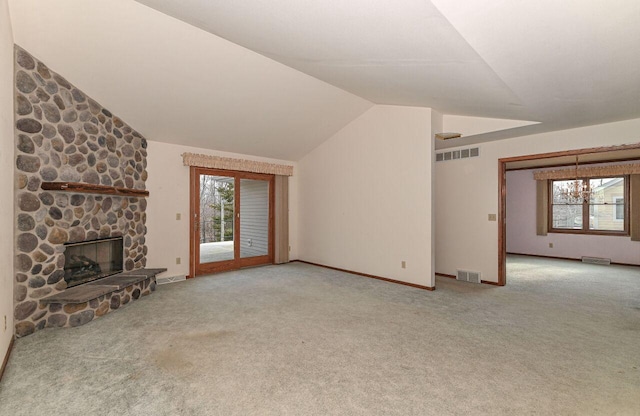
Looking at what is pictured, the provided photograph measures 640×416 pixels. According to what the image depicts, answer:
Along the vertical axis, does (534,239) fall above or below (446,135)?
below

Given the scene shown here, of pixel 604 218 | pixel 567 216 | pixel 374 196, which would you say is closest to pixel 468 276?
pixel 374 196

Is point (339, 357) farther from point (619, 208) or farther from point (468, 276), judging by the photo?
point (619, 208)

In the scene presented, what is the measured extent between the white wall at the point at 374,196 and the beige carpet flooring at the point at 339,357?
89 centimetres

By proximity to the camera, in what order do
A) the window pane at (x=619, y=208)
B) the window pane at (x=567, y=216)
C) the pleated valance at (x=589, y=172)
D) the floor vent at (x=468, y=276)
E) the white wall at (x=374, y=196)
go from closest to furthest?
the white wall at (x=374, y=196) → the floor vent at (x=468, y=276) → the pleated valance at (x=589, y=172) → the window pane at (x=619, y=208) → the window pane at (x=567, y=216)

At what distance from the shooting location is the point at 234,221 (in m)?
5.80

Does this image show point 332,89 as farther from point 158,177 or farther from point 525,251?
point 525,251

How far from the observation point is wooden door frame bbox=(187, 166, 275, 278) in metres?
5.16

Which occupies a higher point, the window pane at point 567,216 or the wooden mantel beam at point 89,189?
the wooden mantel beam at point 89,189

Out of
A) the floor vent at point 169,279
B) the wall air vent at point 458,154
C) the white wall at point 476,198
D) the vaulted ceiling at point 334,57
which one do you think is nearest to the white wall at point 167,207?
the floor vent at point 169,279

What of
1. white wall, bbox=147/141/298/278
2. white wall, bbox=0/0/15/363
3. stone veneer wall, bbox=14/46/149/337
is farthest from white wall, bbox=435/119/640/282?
white wall, bbox=0/0/15/363

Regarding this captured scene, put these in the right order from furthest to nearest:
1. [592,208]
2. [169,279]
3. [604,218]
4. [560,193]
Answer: [560,193] < [592,208] < [604,218] < [169,279]

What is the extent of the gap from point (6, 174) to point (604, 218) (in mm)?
10102

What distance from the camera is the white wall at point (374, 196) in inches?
178

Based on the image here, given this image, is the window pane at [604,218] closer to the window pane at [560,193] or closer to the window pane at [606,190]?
the window pane at [606,190]
